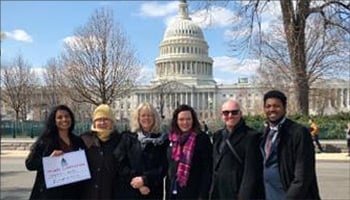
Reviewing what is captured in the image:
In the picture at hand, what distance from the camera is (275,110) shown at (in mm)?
5062

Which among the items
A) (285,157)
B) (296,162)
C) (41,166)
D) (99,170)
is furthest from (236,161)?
(41,166)

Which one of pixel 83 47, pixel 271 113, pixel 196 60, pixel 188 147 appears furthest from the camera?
pixel 196 60

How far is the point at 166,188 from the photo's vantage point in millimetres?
5629

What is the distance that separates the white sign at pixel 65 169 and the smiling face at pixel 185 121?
1034 millimetres

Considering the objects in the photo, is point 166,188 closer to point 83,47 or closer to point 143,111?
point 143,111

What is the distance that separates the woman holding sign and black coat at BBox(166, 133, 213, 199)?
95 cm

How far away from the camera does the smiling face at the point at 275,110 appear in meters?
5.05

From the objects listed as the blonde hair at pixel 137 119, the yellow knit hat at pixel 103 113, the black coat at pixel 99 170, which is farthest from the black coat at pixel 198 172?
the yellow knit hat at pixel 103 113

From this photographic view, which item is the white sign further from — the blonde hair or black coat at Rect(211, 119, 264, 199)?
black coat at Rect(211, 119, 264, 199)

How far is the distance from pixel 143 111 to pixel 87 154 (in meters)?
0.71

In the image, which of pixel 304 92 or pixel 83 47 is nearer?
pixel 304 92

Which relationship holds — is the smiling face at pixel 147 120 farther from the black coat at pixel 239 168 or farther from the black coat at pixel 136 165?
the black coat at pixel 239 168

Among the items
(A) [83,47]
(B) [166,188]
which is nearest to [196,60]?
(A) [83,47]

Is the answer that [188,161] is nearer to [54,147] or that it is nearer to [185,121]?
[185,121]
